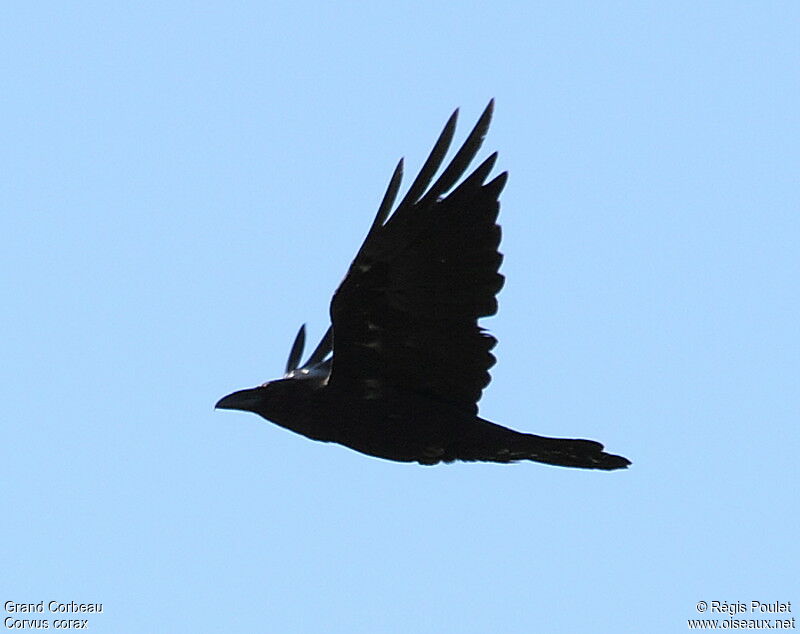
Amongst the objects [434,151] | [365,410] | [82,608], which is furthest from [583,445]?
[82,608]

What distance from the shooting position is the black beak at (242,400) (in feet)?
38.3

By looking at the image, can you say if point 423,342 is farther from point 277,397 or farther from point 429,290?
point 277,397

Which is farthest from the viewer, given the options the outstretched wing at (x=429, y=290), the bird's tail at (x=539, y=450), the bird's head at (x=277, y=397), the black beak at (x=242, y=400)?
the black beak at (x=242, y=400)

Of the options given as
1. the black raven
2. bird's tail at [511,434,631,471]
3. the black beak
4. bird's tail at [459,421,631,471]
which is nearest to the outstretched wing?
the black raven

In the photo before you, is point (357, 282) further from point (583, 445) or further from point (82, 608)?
point (82, 608)

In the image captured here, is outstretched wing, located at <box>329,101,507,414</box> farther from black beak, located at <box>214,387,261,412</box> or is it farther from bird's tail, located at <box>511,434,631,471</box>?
black beak, located at <box>214,387,261,412</box>

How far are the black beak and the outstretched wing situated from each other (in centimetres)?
74

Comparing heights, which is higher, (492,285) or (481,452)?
(492,285)

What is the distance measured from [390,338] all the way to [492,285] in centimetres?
79

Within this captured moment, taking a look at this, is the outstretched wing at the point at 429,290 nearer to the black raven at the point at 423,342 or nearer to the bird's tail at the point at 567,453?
the black raven at the point at 423,342

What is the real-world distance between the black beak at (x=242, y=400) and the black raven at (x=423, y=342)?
0.08m

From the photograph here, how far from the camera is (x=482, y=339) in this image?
36.0 ft

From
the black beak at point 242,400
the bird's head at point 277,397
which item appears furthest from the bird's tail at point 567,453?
the black beak at point 242,400

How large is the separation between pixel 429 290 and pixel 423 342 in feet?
1.27
